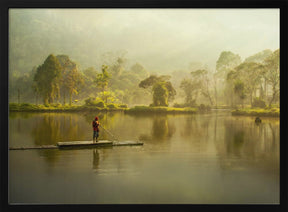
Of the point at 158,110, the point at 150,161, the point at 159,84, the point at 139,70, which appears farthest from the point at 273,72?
the point at 150,161

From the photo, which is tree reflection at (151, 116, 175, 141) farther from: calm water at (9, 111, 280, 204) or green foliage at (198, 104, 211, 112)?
green foliage at (198, 104, 211, 112)

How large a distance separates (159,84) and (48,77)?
223 centimetres

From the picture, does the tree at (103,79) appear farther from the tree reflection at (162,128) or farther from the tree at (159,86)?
the tree reflection at (162,128)

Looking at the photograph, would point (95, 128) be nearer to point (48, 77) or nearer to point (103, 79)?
point (103, 79)

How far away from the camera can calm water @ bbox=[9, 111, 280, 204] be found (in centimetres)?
409

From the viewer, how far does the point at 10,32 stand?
409 centimetres

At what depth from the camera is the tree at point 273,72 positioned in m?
4.69

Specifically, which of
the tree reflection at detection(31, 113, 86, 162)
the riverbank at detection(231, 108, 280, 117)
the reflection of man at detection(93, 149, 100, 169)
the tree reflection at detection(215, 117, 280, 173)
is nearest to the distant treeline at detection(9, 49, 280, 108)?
the riverbank at detection(231, 108, 280, 117)

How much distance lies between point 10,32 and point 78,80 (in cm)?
145

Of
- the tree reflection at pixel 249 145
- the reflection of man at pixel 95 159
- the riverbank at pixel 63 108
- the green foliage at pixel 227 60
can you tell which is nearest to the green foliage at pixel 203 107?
the tree reflection at pixel 249 145

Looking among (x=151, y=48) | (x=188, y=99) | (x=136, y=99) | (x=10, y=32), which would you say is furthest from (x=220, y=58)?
(x=10, y=32)

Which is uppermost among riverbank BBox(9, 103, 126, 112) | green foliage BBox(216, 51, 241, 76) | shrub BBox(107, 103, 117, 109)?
green foliage BBox(216, 51, 241, 76)

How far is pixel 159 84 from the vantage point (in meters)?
5.07

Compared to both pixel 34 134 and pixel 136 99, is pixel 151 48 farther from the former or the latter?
pixel 34 134
